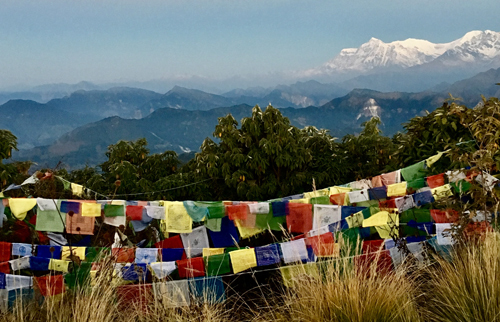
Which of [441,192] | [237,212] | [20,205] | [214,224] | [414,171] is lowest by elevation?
[214,224]

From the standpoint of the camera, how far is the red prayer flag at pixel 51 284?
285 centimetres

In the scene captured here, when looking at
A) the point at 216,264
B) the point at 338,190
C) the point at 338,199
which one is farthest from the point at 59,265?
the point at 338,190

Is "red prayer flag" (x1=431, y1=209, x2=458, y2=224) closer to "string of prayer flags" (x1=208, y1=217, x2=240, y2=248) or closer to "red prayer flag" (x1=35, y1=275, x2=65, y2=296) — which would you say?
"string of prayer flags" (x1=208, y1=217, x2=240, y2=248)

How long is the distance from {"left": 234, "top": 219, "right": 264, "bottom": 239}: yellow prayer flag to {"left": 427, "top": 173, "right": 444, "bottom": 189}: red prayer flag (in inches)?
75.2

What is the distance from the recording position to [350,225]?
3814 mm

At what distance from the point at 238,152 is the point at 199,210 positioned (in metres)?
3.95

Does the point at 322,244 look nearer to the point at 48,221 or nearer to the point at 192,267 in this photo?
the point at 192,267

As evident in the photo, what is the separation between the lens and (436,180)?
470cm

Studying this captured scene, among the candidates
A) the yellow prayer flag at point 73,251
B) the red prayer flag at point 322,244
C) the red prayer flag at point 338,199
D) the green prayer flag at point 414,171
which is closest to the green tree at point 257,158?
the green prayer flag at point 414,171

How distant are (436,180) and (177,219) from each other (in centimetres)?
286

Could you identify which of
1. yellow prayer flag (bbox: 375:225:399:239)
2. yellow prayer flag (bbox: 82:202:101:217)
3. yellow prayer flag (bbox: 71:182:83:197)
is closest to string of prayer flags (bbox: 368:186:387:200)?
yellow prayer flag (bbox: 375:225:399:239)

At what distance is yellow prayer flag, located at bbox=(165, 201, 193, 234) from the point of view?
4.77m

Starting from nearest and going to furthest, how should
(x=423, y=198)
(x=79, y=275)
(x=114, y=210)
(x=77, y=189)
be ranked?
(x=79, y=275)
(x=423, y=198)
(x=114, y=210)
(x=77, y=189)

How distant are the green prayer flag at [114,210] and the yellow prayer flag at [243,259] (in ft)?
6.98
